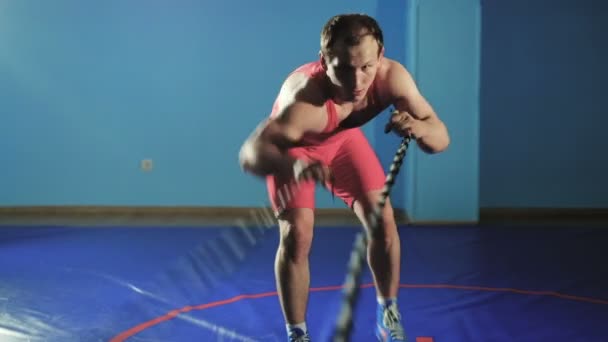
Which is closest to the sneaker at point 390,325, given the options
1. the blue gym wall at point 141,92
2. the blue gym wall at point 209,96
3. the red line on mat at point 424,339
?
the red line on mat at point 424,339

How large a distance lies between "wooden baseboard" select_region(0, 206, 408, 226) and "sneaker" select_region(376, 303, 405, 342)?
2.92 metres

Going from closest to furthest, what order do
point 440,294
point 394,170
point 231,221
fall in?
1. point 394,170
2. point 440,294
3. point 231,221

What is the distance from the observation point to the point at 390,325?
2.72 metres

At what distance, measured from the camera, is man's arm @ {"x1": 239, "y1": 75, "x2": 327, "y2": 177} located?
212cm

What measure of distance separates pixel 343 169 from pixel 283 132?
409 mm

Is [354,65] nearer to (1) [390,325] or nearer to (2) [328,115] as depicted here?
(2) [328,115]

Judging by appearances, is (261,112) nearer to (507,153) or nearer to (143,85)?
(143,85)

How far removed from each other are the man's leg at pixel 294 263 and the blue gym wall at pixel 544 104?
3.86 metres

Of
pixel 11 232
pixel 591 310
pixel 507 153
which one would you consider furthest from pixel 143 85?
pixel 591 310

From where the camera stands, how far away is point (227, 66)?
6.20 m

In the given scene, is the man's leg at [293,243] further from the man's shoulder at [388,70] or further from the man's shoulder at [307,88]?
the man's shoulder at [388,70]

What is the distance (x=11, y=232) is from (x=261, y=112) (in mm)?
2291

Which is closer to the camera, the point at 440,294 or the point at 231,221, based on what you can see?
the point at 440,294

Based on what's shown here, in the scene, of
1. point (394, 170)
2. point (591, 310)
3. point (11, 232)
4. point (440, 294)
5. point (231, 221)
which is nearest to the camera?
point (394, 170)
